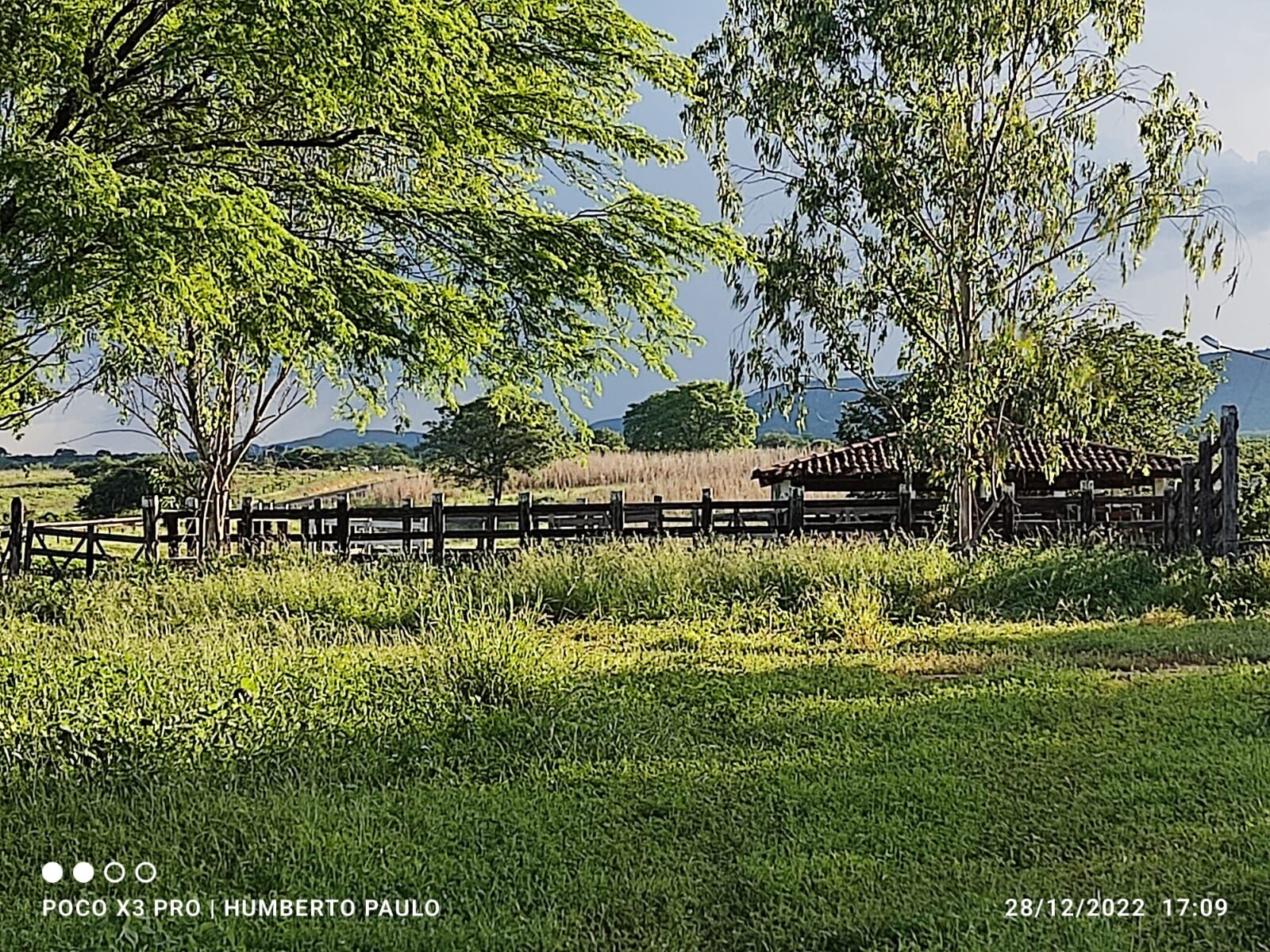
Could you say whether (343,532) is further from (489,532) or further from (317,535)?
(489,532)

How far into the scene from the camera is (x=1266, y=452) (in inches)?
1160

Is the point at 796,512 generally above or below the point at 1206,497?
below

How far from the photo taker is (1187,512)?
15.1 meters

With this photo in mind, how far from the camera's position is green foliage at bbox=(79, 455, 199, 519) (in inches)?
1368

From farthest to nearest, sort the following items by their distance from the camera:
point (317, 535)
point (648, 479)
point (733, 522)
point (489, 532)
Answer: point (648, 479)
point (317, 535)
point (733, 522)
point (489, 532)

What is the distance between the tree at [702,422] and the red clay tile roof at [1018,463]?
39.1 m

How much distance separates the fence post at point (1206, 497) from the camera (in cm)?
1448

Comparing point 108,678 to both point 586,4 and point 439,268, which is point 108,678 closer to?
point 439,268

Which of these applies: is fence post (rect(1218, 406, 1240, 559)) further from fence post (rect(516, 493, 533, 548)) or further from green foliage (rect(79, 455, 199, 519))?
green foliage (rect(79, 455, 199, 519))

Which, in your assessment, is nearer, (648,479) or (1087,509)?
(1087,509)

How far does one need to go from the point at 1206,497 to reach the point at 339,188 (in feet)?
35.4

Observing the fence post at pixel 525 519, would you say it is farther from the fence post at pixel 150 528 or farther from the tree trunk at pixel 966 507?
the tree trunk at pixel 966 507

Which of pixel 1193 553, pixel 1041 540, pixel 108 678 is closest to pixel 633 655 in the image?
pixel 108 678

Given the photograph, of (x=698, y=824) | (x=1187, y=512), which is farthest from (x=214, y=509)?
(x=698, y=824)
